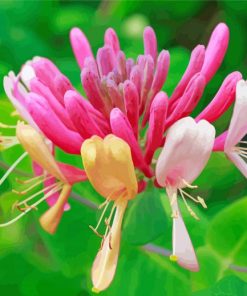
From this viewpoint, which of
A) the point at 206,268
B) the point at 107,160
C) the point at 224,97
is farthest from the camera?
the point at 206,268

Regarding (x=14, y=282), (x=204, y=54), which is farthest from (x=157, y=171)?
(x=14, y=282)

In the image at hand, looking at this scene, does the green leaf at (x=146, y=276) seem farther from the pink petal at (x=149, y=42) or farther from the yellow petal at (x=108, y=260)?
the pink petal at (x=149, y=42)

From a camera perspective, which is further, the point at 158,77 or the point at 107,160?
the point at 158,77

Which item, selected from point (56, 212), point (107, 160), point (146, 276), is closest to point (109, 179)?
point (107, 160)

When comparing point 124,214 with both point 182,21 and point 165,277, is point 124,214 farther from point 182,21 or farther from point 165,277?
point 182,21

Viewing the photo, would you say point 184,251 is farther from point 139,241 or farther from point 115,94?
point 115,94

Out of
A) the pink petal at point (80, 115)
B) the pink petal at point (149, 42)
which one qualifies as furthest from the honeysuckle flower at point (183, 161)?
the pink petal at point (149, 42)

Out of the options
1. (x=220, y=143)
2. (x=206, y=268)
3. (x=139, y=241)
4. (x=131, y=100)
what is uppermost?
(x=131, y=100)
